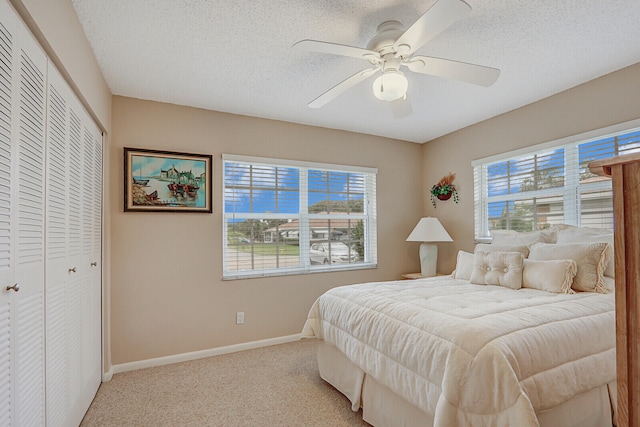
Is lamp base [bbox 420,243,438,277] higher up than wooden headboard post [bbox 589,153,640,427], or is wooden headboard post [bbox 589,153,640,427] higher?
wooden headboard post [bbox 589,153,640,427]

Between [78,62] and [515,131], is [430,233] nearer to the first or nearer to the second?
[515,131]

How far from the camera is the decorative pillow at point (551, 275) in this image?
2301mm

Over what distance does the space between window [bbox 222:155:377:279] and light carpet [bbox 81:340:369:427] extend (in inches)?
36.0

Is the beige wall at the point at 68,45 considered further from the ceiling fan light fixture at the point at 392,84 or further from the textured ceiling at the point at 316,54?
the ceiling fan light fixture at the point at 392,84

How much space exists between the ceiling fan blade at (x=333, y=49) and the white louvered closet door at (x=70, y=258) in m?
1.26

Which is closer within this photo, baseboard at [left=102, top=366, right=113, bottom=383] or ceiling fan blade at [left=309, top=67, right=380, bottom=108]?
ceiling fan blade at [left=309, top=67, right=380, bottom=108]

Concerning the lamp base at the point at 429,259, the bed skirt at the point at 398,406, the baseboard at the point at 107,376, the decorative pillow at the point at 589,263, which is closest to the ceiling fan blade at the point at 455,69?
the decorative pillow at the point at 589,263

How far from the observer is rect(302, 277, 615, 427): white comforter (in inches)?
54.4

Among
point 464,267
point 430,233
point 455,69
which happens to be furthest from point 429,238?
point 455,69

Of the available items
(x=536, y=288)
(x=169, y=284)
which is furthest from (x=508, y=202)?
(x=169, y=284)

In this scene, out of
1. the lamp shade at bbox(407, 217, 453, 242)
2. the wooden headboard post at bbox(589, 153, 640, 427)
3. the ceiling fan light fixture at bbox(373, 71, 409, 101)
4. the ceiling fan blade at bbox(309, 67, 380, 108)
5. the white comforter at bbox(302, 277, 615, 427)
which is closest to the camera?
the wooden headboard post at bbox(589, 153, 640, 427)

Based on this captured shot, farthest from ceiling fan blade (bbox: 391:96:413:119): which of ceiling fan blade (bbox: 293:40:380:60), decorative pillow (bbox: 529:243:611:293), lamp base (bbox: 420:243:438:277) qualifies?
lamp base (bbox: 420:243:438:277)

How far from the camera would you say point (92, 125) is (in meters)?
2.43

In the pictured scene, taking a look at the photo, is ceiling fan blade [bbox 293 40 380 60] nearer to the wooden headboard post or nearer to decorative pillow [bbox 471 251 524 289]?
the wooden headboard post
